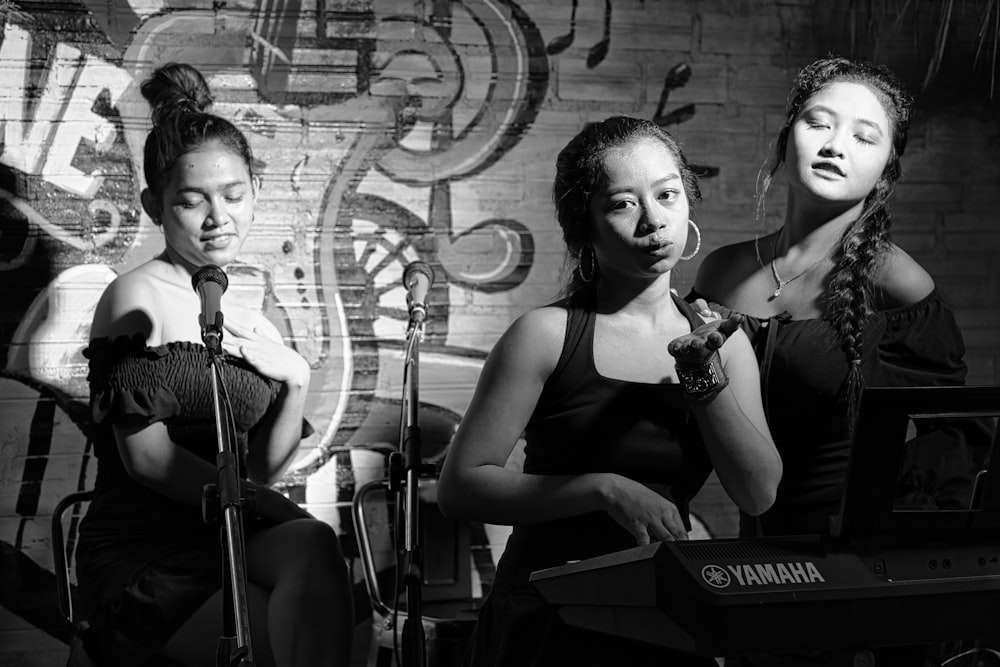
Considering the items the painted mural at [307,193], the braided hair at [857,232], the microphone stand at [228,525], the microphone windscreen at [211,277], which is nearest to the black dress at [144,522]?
the microphone stand at [228,525]

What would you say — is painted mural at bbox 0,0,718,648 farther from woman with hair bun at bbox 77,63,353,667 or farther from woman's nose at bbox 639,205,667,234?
woman's nose at bbox 639,205,667,234

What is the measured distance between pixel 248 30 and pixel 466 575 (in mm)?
1885

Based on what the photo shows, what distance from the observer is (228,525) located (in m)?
1.84

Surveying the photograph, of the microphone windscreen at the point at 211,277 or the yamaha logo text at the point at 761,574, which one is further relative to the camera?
the microphone windscreen at the point at 211,277

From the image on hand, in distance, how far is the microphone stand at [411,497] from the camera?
6.16 ft

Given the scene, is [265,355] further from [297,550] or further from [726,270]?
[726,270]

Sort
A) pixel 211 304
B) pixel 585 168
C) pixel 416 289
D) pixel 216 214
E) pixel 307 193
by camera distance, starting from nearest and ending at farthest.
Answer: pixel 585 168 → pixel 211 304 → pixel 416 289 → pixel 216 214 → pixel 307 193

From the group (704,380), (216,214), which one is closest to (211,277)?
(216,214)

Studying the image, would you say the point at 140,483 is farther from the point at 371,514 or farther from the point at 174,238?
the point at 371,514

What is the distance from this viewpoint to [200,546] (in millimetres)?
2410

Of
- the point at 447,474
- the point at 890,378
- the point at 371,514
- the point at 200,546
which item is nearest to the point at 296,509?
the point at 200,546

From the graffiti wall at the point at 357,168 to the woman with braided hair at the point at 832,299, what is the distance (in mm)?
1076

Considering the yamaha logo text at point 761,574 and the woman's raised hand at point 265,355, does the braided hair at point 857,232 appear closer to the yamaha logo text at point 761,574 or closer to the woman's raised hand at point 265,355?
the yamaha logo text at point 761,574

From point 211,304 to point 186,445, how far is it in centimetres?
66
